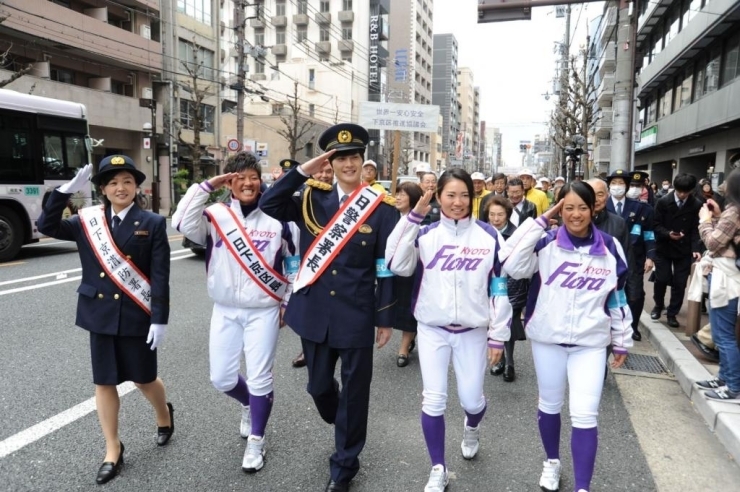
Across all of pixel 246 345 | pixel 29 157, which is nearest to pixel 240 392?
pixel 246 345

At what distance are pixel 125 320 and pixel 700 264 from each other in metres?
5.02

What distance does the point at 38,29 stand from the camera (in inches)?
846

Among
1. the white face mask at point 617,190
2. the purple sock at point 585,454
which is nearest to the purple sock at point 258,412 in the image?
the purple sock at point 585,454

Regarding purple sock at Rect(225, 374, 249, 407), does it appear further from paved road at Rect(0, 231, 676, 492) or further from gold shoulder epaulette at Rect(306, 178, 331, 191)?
gold shoulder epaulette at Rect(306, 178, 331, 191)

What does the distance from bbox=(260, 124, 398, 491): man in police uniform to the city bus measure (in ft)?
29.2

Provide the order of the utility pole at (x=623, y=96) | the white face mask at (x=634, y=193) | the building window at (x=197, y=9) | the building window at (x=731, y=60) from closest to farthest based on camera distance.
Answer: the white face mask at (x=634, y=193) < the utility pole at (x=623, y=96) < the building window at (x=731, y=60) < the building window at (x=197, y=9)

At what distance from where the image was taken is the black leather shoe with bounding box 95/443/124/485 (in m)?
3.00

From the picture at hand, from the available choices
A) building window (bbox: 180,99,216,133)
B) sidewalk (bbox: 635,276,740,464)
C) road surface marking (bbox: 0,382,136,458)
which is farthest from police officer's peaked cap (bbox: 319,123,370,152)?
building window (bbox: 180,99,216,133)

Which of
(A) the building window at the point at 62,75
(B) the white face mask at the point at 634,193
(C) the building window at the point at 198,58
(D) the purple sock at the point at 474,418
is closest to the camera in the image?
(D) the purple sock at the point at 474,418

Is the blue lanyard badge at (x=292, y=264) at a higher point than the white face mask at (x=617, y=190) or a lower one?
lower

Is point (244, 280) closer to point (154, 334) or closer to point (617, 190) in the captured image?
point (154, 334)

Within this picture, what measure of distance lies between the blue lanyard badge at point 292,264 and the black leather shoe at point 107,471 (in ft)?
5.02

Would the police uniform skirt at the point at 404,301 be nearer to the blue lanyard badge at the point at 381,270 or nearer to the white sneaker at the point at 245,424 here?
the blue lanyard badge at the point at 381,270

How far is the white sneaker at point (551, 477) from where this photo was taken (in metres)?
3.02
